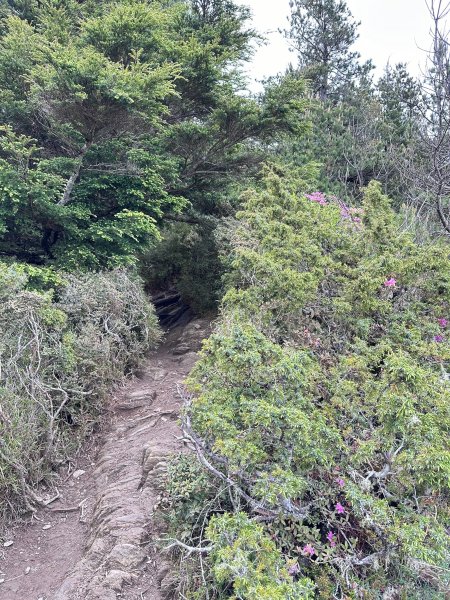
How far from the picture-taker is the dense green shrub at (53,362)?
3.78 m

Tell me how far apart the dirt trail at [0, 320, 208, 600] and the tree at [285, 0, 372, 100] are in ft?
47.0

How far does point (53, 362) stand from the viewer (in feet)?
14.7

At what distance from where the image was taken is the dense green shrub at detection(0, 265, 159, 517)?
3.78 metres

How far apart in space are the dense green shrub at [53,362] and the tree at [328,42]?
1305 centimetres

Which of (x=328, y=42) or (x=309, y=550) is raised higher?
(x=328, y=42)

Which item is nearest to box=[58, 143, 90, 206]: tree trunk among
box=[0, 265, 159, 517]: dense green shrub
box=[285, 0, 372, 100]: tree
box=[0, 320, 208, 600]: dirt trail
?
box=[0, 265, 159, 517]: dense green shrub

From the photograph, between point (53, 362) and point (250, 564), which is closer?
point (250, 564)

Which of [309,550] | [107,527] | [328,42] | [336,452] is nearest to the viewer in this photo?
[309,550]

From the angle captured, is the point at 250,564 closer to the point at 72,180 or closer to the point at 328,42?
the point at 72,180

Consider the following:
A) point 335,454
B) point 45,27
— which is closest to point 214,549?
point 335,454

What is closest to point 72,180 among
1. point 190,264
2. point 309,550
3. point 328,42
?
point 190,264

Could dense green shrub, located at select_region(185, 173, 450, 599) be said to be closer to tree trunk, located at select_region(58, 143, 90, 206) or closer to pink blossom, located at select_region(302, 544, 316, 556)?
pink blossom, located at select_region(302, 544, 316, 556)

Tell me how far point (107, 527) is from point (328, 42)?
56.2 feet

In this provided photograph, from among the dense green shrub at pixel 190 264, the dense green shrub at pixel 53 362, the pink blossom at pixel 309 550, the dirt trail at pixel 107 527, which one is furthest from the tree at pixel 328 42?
the pink blossom at pixel 309 550
